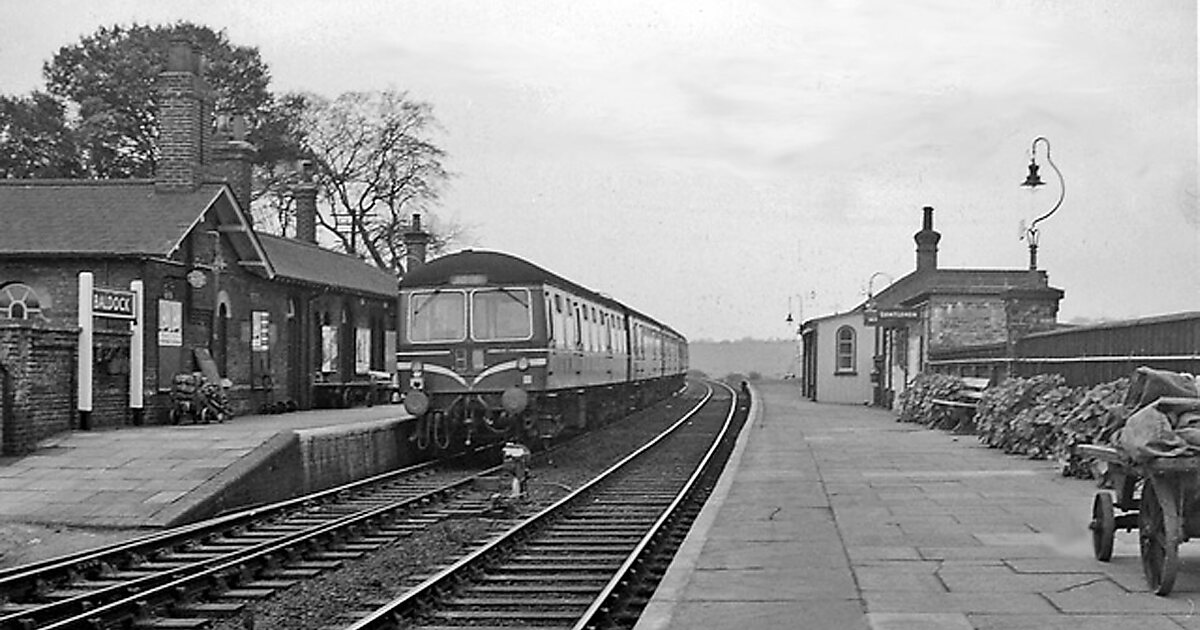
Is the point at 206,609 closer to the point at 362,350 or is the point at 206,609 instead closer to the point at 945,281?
the point at 362,350

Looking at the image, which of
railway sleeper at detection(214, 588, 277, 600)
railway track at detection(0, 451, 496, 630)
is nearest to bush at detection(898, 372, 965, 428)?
railway track at detection(0, 451, 496, 630)

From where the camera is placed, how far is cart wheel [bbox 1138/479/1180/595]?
8.08m

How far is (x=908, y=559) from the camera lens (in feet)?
33.3

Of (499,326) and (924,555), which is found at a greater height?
(499,326)

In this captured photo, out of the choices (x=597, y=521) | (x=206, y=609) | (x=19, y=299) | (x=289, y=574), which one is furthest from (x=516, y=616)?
(x=19, y=299)

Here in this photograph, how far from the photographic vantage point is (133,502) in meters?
15.2

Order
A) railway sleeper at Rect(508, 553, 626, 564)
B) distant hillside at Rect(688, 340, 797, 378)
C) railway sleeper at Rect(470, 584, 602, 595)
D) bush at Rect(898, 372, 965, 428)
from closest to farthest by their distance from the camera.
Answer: railway sleeper at Rect(470, 584, 602, 595)
railway sleeper at Rect(508, 553, 626, 564)
bush at Rect(898, 372, 965, 428)
distant hillside at Rect(688, 340, 797, 378)

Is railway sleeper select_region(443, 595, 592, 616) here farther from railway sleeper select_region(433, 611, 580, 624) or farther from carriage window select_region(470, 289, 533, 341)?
carriage window select_region(470, 289, 533, 341)

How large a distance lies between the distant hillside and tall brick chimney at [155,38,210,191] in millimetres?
80000

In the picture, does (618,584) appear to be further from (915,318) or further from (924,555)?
(915,318)

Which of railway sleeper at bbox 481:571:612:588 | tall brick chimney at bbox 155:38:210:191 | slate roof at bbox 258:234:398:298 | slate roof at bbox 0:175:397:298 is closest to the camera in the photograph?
railway sleeper at bbox 481:571:612:588

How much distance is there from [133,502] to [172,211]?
30.7ft

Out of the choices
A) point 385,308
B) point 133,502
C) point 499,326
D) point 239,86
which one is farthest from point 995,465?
point 239,86

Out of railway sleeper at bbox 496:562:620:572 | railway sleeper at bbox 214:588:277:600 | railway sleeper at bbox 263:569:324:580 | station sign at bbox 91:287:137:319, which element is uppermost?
station sign at bbox 91:287:137:319
